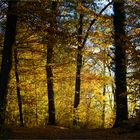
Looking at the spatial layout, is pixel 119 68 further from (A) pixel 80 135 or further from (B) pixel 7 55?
(B) pixel 7 55

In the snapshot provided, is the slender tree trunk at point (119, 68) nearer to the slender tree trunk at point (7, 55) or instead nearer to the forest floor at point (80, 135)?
the forest floor at point (80, 135)

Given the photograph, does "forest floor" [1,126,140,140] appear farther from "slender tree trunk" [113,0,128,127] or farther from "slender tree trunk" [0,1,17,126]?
"slender tree trunk" [113,0,128,127]

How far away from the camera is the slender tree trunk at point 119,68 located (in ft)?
66.7

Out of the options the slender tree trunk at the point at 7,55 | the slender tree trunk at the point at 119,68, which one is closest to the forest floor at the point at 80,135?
the slender tree trunk at the point at 7,55

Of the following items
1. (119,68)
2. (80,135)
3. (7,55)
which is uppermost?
(7,55)

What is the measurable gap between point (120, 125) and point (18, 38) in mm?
9027

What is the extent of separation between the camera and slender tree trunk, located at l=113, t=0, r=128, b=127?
20328 mm

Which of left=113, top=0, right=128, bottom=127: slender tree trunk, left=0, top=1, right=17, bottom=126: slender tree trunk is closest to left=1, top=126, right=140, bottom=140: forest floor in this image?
left=0, top=1, right=17, bottom=126: slender tree trunk

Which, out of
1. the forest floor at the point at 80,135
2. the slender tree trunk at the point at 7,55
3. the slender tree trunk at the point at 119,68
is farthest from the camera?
the slender tree trunk at the point at 119,68

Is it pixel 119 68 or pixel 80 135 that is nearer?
pixel 80 135

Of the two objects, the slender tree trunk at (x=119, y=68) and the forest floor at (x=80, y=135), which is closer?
the forest floor at (x=80, y=135)

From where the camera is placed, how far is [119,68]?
67.8ft

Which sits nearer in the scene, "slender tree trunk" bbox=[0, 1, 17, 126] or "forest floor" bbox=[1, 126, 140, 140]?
"forest floor" bbox=[1, 126, 140, 140]

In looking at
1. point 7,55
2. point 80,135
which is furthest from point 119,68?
point 7,55
